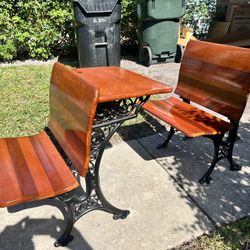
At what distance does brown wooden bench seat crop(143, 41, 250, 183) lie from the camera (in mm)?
2660

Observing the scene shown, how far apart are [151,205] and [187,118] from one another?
3.01ft

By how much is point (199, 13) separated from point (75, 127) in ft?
23.2

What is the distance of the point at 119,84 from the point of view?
2336 millimetres

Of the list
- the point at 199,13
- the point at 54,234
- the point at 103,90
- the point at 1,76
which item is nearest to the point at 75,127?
the point at 103,90

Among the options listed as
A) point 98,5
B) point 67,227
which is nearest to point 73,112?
point 67,227

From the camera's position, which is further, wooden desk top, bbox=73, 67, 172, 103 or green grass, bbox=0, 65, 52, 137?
green grass, bbox=0, 65, 52, 137

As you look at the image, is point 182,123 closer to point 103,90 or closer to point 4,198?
point 103,90

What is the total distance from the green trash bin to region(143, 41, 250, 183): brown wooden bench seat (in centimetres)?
325

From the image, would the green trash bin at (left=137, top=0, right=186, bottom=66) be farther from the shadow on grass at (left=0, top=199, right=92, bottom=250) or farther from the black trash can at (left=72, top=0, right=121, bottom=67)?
the shadow on grass at (left=0, top=199, right=92, bottom=250)

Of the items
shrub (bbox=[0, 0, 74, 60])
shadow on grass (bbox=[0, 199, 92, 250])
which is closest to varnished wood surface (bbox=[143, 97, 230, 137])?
shadow on grass (bbox=[0, 199, 92, 250])

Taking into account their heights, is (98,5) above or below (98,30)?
above

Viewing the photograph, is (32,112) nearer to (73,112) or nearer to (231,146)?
(73,112)

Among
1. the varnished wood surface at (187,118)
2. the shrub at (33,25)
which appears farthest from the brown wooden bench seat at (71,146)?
the shrub at (33,25)

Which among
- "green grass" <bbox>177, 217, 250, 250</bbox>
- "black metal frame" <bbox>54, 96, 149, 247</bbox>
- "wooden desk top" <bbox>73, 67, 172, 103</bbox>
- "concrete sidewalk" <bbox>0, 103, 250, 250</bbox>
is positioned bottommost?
"green grass" <bbox>177, 217, 250, 250</bbox>
